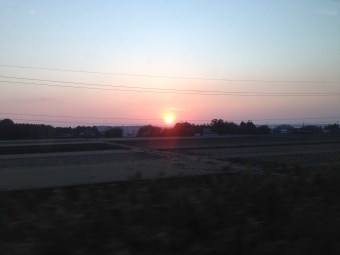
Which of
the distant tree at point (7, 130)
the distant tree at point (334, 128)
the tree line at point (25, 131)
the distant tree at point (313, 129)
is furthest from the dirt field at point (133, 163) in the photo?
the distant tree at point (313, 129)

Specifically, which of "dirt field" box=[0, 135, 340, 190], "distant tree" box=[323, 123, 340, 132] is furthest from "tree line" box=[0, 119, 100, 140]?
"distant tree" box=[323, 123, 340, 132]

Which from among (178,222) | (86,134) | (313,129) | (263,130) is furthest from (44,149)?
(263,130)

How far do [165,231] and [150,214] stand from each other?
2.07 ft

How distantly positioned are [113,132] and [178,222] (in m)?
83.4

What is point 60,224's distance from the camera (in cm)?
586

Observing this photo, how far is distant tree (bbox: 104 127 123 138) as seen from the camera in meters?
88.9

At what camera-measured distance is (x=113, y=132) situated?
89.1 meters

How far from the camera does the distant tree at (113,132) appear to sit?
88938 millimetres

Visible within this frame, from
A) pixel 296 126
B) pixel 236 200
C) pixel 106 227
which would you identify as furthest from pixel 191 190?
pixel 296 126

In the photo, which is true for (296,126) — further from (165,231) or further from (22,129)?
(165,231)

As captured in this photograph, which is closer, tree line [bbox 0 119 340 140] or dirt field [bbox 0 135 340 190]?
dirt field [bbox 0 135 340 190]

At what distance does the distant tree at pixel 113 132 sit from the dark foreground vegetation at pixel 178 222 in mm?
81231

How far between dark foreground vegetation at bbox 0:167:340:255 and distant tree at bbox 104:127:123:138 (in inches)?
3198

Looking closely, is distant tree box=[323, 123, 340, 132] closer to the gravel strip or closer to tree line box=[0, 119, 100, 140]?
the gravel strip
